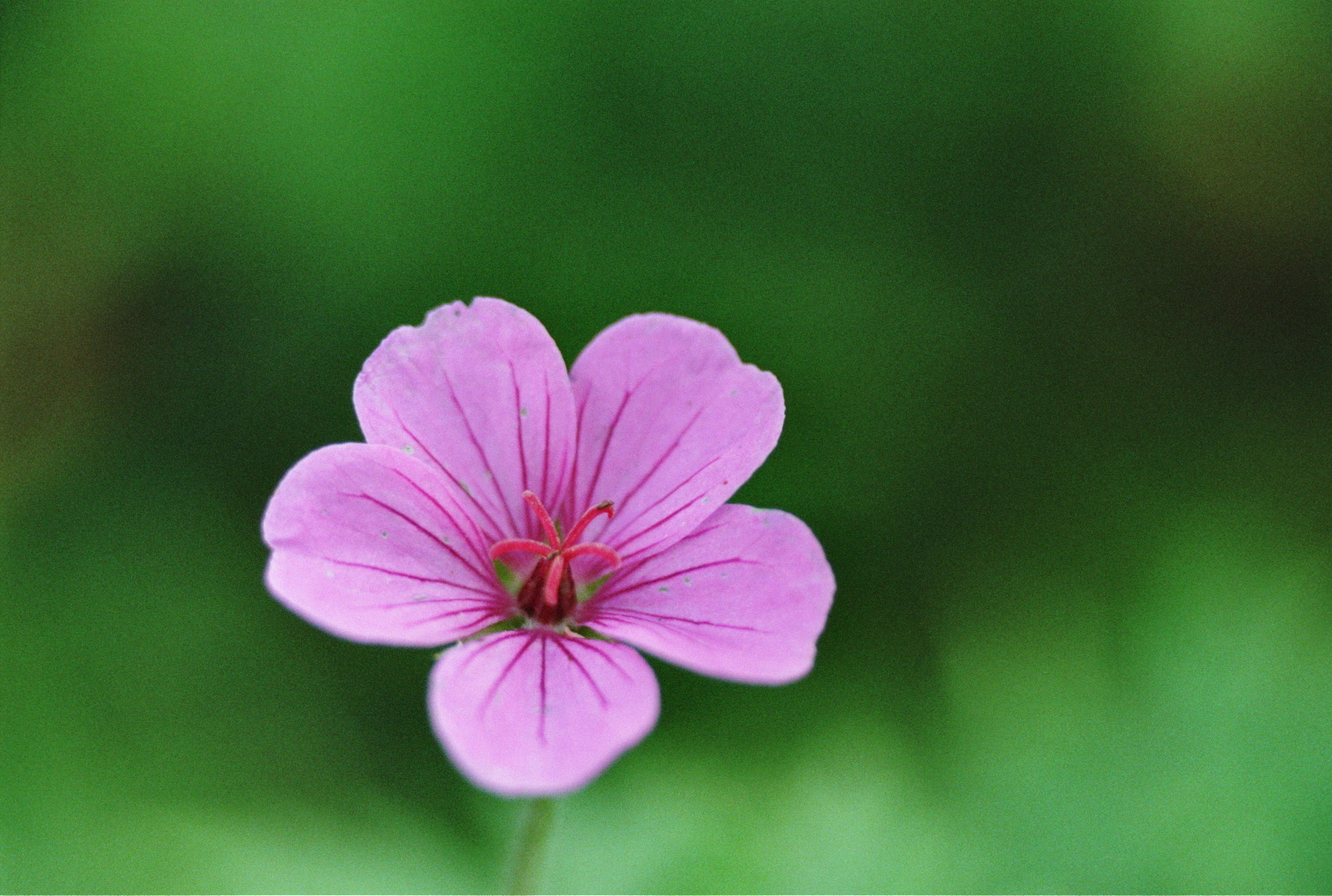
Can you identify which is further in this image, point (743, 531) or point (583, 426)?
point (583, 426)

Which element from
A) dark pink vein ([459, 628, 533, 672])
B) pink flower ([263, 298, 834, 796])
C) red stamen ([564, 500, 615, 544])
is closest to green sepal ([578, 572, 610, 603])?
pink flower ([263, 298, 834, 796])

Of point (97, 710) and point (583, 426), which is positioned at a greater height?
A: point (583, 426)

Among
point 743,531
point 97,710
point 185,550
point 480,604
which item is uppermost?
point 743,531

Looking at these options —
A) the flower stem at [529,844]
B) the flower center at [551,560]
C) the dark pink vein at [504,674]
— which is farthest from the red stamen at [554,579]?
the flower stem at [529,844]

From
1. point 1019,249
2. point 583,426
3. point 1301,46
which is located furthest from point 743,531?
point 1301,46

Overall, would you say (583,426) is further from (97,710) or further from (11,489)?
(11,489)

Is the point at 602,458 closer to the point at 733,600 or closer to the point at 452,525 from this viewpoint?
the point at 452,525
